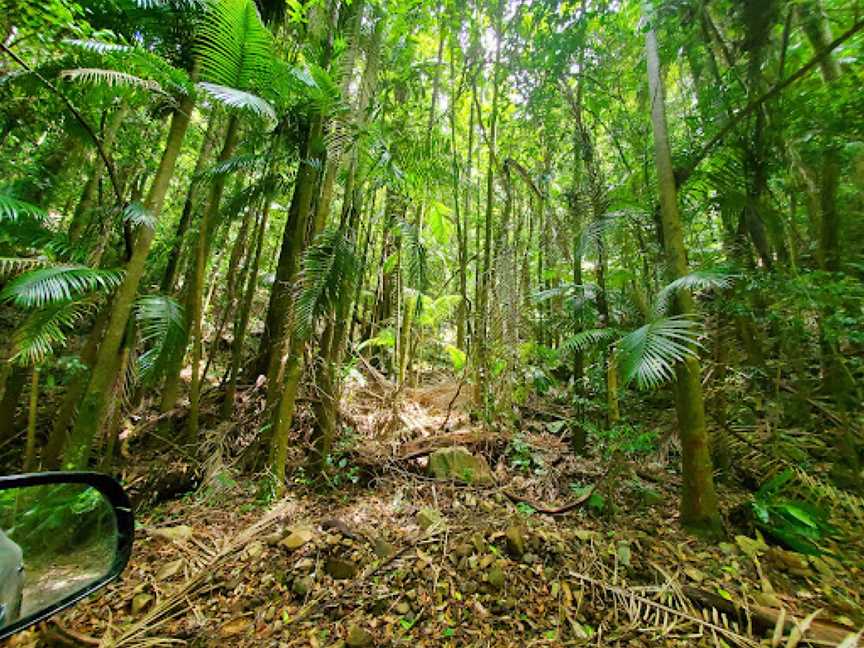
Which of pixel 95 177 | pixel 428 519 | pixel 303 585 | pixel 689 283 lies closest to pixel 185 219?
pixel 95 177

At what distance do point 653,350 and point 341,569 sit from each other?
2.28 metres

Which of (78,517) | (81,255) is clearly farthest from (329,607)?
(81,255)

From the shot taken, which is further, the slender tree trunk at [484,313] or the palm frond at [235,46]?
the slender tree trunk at [484,313]

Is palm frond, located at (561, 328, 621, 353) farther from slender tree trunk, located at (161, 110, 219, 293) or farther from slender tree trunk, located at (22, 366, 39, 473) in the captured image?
slender tree trunk, located at (22, 366, 39, 473)

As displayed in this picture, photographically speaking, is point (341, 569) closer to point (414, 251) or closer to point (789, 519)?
point (414, 251)

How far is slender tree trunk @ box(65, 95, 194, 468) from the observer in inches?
102

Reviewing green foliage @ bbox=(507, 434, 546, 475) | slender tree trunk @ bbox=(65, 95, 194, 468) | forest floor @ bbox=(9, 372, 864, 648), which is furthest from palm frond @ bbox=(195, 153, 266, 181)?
green foliage @ bbox=(507, 434, 546, 475)

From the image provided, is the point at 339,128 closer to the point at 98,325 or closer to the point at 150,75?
the point at 150,75

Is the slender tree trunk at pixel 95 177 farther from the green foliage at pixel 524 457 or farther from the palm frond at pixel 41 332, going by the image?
the green foliage at pixel 524 457

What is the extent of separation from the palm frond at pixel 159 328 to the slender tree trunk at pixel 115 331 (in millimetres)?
115

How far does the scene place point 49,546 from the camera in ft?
5.45

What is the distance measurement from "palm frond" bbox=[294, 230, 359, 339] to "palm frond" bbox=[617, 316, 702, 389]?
7.22ft

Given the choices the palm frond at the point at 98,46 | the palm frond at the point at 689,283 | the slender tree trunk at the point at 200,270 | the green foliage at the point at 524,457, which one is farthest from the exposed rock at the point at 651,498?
the palm frond at the point at 98,46

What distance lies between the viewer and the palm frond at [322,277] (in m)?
2.97
